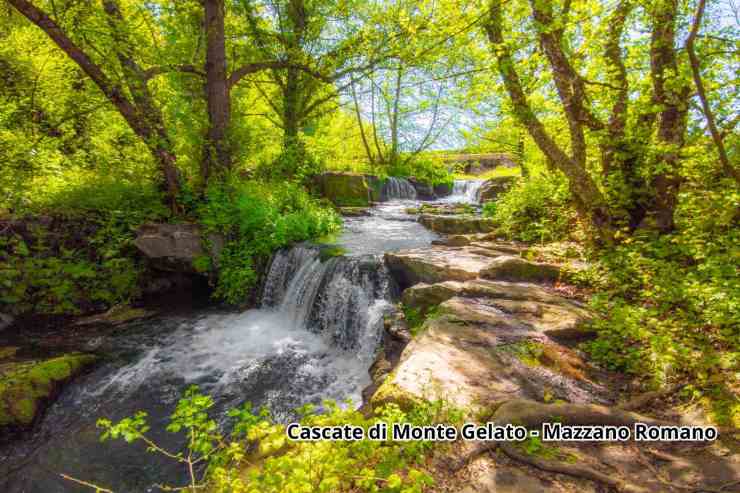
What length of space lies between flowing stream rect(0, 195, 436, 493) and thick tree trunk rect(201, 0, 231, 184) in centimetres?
316

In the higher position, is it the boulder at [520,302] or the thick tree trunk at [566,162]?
the thick tree trunk at [566,162]

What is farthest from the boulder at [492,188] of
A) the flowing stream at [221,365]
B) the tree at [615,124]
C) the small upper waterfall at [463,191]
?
the tree at [615,124]

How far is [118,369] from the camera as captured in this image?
5.75 meters

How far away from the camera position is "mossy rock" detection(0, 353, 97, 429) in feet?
14.5

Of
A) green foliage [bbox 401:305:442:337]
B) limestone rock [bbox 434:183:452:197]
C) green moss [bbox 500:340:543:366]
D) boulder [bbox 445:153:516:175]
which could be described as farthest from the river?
boulder [bbox 445:153:516:175]

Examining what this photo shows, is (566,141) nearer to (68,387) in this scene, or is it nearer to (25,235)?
(68,387)

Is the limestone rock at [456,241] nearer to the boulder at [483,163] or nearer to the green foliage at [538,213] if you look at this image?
the green foliage at [538,213]

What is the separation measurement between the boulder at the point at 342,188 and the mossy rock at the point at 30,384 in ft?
36.0

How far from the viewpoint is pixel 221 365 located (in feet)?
19.6

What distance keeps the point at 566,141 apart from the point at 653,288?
5.02 m

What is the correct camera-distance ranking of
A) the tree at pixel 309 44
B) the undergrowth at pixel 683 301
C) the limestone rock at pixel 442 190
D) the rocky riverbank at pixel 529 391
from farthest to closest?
the limestone rock at pixel 442 190, the tree at pixel 309 44, the undergrowth at pixel 683 301, the rocky riverbank at pixel 529 391

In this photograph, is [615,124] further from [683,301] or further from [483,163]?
[483,163]

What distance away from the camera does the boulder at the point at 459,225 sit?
10.2m

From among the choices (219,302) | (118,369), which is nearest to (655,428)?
(118,369)
